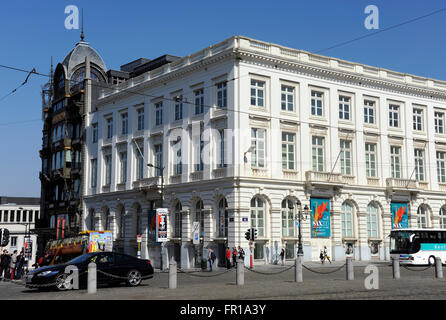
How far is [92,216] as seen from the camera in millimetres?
59219

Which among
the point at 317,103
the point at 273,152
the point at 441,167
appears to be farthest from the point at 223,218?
the point at 441,167

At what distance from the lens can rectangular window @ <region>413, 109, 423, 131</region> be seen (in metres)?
52.7

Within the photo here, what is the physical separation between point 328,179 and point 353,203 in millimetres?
4043

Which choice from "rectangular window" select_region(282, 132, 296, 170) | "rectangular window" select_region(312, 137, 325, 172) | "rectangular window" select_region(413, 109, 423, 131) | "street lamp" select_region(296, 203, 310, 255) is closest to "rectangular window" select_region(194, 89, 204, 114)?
"rectangular window" select_region(282, 132, 296, 170)

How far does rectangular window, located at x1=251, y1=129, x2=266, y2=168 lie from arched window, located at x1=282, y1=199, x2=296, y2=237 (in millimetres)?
3743

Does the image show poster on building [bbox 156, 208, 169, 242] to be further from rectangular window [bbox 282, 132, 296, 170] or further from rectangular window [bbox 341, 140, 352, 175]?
rectangular window [bbox 341, 140, 352, 175]

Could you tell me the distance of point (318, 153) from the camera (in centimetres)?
4641

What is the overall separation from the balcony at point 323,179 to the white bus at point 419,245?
6201mm

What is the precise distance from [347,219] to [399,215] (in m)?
5.74

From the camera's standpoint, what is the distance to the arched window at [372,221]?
48562 millimetres

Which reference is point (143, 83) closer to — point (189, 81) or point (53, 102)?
point (189, 81)

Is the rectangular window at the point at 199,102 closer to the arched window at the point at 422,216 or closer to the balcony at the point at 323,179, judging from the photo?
the balcony at the point at 323,179

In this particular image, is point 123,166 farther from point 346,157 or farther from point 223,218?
point 346,157

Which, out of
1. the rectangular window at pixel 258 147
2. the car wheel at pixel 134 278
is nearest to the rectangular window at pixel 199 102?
the rectangular window at pixel 258 147
